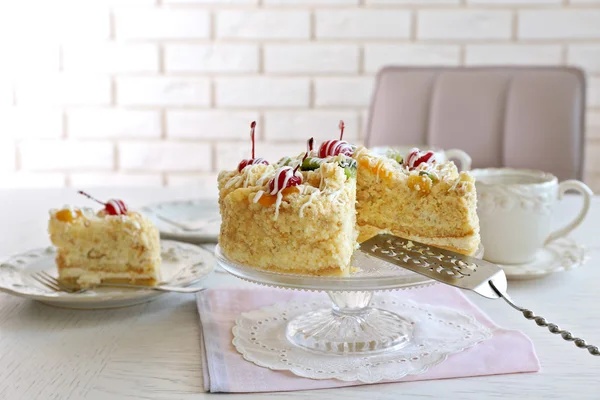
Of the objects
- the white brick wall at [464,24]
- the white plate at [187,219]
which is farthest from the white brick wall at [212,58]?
the white plate at [187,219]

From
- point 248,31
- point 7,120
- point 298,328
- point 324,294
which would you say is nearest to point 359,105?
point 248,31

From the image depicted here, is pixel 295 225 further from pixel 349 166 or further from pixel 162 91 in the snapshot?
pixel 162 91

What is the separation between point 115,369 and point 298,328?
0.24m

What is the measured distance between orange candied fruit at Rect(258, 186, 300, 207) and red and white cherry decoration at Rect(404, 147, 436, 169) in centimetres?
22

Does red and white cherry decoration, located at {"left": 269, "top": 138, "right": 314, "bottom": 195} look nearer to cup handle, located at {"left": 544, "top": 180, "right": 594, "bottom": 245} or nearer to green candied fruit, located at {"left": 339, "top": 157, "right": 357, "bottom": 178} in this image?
green candied fruit, located at {"left": 339, "top": 157, "right": 357, "bottom": 178}

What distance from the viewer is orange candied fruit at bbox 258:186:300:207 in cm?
91

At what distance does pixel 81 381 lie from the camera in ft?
2.68

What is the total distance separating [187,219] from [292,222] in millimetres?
705

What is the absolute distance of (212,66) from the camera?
2.66m

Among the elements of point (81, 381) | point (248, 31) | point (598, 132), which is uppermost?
point (248, 31)

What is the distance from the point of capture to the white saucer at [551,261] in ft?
3.84

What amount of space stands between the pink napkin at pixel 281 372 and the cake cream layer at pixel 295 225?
0.36 ft

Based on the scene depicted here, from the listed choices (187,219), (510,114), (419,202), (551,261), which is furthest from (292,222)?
(510,114)

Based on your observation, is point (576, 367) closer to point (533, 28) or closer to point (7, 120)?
point (533, 28)
